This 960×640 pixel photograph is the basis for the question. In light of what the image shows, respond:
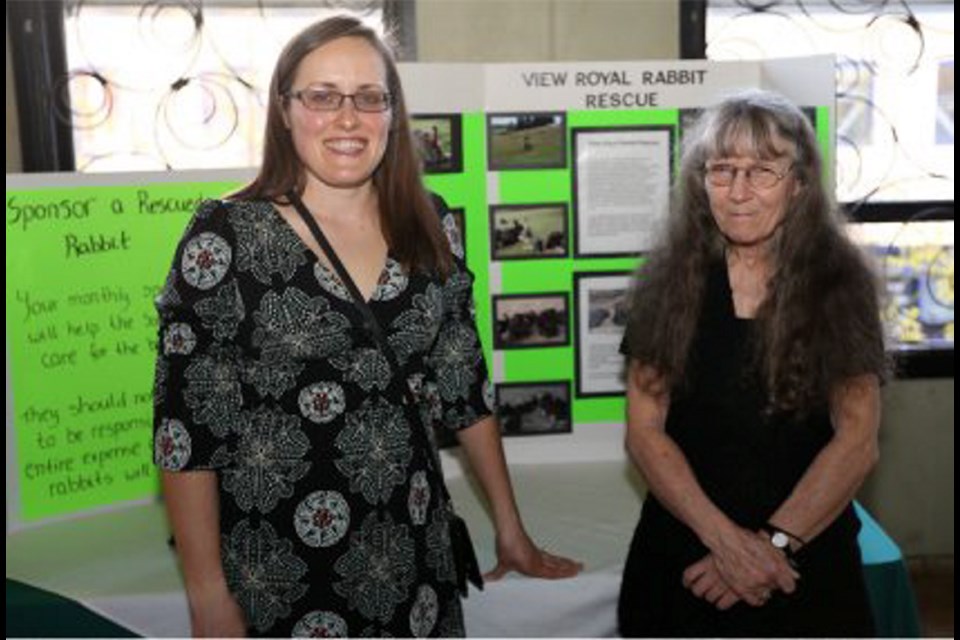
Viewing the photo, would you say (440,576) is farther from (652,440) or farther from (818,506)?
(818,506)

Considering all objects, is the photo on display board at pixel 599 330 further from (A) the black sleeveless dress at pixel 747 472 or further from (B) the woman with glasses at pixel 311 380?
(B) the woman with glasses at pixel 311 380

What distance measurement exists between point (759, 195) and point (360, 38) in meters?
0.61

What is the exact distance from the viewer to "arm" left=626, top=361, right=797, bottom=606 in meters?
1.51

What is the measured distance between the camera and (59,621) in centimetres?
178

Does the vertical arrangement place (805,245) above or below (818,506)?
above

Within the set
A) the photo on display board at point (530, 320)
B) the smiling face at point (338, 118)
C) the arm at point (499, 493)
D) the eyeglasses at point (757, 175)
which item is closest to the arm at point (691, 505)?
the arm at point (499, 493)

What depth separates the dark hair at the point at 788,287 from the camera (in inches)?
58.6

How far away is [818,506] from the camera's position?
1505mm

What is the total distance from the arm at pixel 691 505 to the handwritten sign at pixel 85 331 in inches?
41.7

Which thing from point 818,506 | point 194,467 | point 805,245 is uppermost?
point 805,245

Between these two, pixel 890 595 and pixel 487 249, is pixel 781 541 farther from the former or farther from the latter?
pixel 487 249

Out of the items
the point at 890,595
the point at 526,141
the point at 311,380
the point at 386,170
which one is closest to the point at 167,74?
the point at 526,141

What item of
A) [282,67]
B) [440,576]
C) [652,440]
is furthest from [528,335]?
[282,67]

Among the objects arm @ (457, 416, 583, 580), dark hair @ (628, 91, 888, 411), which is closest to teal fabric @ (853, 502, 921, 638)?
dark hair @ (628, 91, 888, 411)
